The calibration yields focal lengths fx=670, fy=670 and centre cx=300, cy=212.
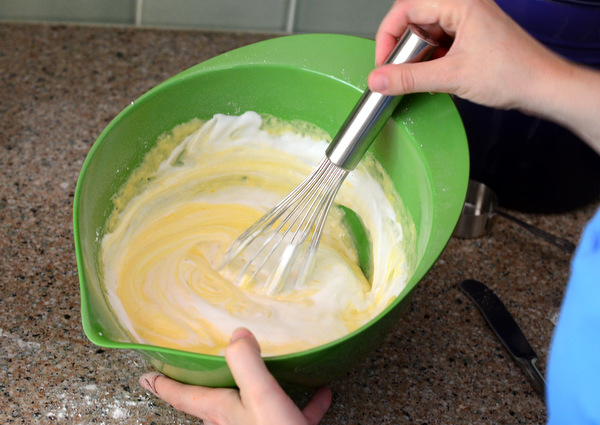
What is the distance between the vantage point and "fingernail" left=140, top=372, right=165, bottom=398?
790 mm

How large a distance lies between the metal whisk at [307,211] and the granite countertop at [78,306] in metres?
0.17

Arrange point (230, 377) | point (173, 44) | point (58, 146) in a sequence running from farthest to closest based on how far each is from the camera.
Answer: point (173, 44)
point (58, 146)
point (230, 377)

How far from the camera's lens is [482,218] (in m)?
1.06

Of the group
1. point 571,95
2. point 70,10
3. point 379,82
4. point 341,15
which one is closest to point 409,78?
point 379,82

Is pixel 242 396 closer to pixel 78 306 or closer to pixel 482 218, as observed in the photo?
pixel 78 306

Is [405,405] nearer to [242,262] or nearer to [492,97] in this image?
[242,262]

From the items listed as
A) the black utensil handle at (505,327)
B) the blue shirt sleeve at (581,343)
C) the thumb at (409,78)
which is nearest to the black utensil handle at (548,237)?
the black utensil handle at (505,327)

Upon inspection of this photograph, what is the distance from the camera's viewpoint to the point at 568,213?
1.15 m

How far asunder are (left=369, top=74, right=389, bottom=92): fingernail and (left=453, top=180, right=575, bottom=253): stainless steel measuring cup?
35cm

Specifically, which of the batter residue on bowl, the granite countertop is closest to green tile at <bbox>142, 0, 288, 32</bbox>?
the granite countertop

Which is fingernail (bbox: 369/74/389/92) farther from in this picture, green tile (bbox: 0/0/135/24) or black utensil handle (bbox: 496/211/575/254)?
green tile (bbox: 0/0/135/24)

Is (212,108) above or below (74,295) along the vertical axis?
above

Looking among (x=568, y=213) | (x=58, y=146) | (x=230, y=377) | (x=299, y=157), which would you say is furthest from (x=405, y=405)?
(x=58, y=146)

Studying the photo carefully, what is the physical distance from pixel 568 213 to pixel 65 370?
2.75 ft
